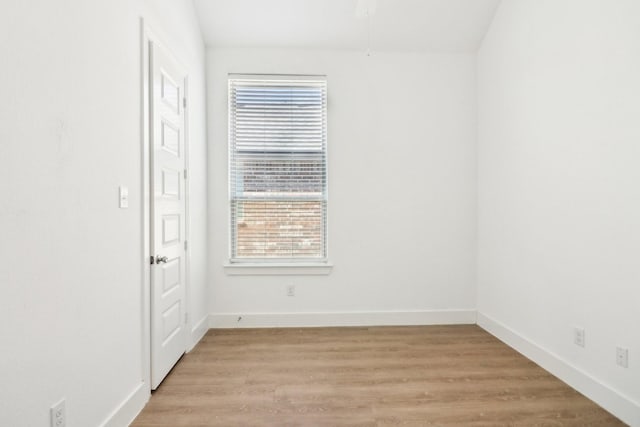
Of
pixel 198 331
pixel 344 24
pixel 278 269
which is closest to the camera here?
pixel 198 331

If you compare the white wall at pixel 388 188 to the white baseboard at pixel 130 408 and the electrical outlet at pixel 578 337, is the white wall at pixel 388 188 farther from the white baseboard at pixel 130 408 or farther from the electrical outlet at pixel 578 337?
the white baseboard at pixel 130 408

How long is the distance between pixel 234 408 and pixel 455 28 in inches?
150

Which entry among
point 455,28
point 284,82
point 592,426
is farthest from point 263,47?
point 592,426

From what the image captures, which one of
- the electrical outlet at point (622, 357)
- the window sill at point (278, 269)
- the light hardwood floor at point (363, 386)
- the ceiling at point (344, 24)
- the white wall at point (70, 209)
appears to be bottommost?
the light hardwood floor at point (363, 386)

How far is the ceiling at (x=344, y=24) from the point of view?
3.18 meters

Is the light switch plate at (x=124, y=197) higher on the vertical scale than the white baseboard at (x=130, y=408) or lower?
higher

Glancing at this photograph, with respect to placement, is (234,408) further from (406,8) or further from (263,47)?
(406,8)

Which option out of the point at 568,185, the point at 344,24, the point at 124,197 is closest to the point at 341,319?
the point at 568,185

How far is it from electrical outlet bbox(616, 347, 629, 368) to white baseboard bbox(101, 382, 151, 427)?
2871 mm

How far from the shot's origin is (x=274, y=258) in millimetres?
3594

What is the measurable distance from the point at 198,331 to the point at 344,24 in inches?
129

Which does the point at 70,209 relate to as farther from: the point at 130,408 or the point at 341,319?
the point at 341,319

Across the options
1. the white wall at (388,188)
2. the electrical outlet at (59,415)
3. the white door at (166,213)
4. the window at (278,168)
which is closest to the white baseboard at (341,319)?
the white wall at (388,188)

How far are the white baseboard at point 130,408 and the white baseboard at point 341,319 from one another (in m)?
1.35
